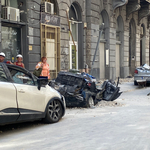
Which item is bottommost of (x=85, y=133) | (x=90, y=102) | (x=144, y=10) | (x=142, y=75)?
(x=85, y=133)

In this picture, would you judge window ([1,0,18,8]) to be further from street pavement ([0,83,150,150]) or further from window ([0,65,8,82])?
window ([0,65,8,82])

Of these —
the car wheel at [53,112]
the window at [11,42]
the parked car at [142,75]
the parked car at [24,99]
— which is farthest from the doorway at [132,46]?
the parked car at [24,99]

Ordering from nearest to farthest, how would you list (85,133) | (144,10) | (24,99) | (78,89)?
(85,133)
(24,99)
(78,89)
(144,10)

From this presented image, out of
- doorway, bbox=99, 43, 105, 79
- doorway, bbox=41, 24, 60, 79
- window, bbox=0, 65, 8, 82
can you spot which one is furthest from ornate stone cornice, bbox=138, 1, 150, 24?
window, bbox=0, 65, 8, 82

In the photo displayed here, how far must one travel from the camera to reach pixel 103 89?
34.8 ft

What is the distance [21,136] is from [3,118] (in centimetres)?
55

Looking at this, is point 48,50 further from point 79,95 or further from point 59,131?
point 59,131

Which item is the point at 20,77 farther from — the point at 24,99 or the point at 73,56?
the point at 73,56

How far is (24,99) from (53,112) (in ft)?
3.87

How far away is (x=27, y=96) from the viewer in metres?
6.37

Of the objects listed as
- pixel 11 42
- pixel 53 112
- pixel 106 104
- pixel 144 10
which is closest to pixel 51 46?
pixel 11 42

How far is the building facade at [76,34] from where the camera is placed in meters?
14.3

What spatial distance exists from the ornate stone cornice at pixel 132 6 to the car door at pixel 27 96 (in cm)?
2106

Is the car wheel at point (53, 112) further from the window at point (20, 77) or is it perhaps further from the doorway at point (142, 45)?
the doorway at point (142, 45)
